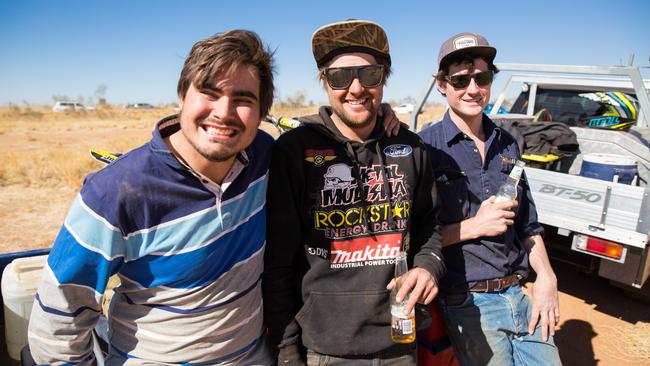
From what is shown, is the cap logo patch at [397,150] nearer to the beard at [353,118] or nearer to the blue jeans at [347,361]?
the beard at [353,118]

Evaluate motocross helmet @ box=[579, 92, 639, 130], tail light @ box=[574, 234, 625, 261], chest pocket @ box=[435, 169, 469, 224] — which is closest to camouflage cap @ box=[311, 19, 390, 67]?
chest pocket @ box=[435, 169, 469, 224]

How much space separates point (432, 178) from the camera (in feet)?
7.18

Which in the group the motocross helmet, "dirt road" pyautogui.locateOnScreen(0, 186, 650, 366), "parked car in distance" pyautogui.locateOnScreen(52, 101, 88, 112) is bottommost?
"parked car in distance" pyautogui.locateOnScreen(52, 101, 88, 112)

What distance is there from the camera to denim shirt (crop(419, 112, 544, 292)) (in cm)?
238

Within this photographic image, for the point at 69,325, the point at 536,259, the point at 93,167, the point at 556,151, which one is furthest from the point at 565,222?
the point at 93,167

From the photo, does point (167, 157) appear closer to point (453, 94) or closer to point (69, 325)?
point (69, 325)

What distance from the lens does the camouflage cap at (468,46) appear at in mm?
2441

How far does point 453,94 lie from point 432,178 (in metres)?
0.67

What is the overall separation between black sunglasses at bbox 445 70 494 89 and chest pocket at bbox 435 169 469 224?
0.54 m

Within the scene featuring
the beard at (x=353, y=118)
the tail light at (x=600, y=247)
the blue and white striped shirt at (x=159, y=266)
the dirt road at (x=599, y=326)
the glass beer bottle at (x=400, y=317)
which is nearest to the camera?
the blue and white striped shirt at (x=159, y=266)

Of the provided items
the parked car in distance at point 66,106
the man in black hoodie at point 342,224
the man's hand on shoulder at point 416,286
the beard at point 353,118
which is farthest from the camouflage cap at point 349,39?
the parked car in distance at point 66,106

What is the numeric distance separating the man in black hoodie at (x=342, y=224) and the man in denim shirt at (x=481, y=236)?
409 millimetres

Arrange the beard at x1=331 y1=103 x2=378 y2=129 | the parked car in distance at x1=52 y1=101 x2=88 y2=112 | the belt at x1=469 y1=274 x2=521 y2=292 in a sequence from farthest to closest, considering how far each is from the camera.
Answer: the parked car in distance at x1=52 y1=101 x2=88 y2=112 < the belt at x1=469 y1=274 x2=521 y2=292 < the beard at x1=331 y1=103 x2=378 y2=129

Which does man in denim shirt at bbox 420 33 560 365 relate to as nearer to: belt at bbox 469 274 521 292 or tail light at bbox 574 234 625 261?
belt at bbox 469 274 521 292
